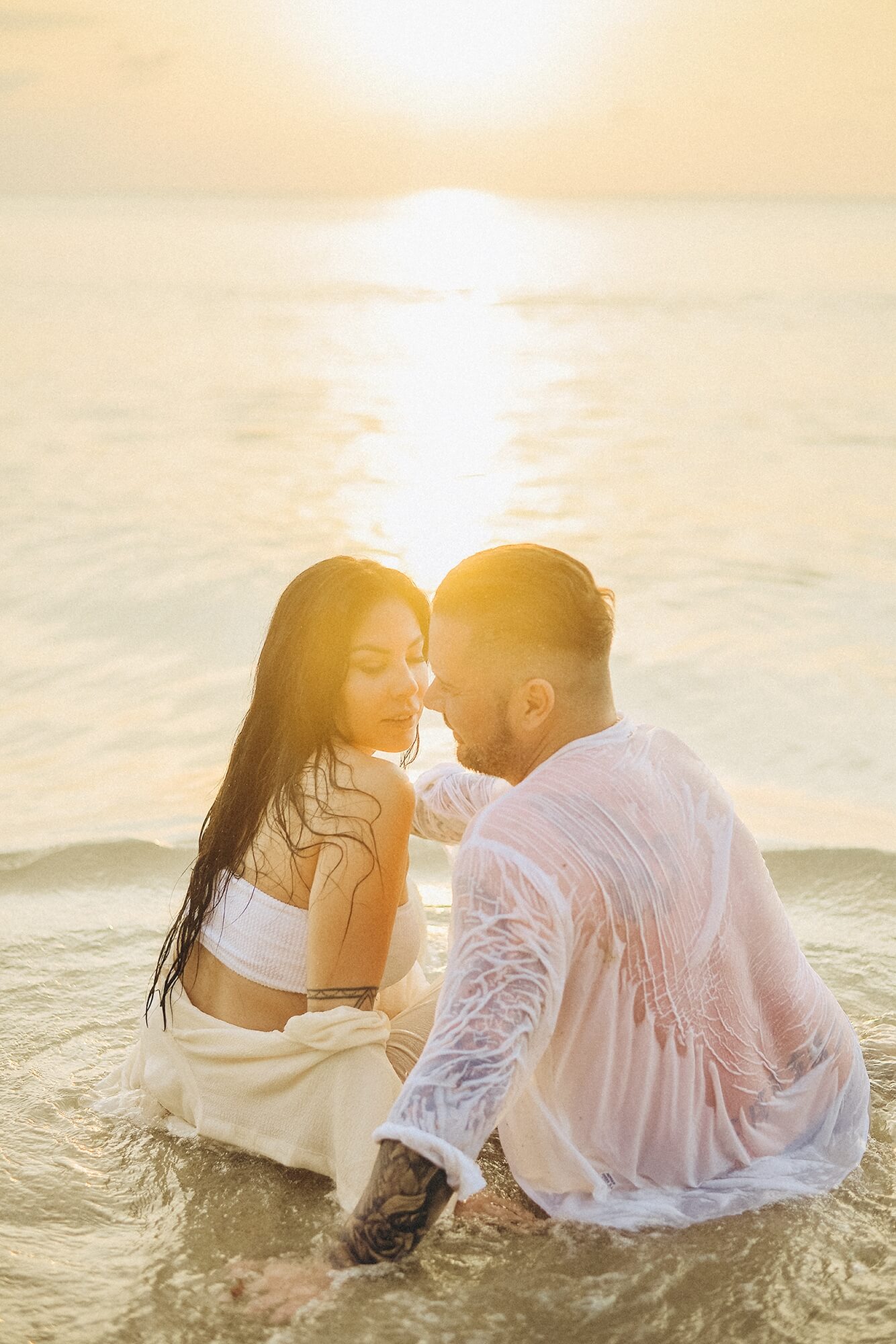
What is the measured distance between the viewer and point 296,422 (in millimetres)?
20750

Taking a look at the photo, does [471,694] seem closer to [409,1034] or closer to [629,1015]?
[629,1015]

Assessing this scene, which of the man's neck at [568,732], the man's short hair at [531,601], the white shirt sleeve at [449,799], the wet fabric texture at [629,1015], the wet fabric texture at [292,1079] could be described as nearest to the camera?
the wet fabric texture at [629,1015]

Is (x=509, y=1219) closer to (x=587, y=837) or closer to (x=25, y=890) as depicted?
(x=587, y=837)

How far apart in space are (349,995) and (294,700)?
716mm

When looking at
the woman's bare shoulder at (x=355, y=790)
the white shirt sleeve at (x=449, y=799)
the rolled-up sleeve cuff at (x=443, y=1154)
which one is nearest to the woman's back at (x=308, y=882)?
the woman's bare shoulder at (x=355, y=790)

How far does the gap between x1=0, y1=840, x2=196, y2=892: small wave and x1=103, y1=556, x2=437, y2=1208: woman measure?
219 cm

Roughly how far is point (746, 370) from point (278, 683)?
25.1 meters

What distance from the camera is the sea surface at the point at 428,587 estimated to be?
312 centimetres

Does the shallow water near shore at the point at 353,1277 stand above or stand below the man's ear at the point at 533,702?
below

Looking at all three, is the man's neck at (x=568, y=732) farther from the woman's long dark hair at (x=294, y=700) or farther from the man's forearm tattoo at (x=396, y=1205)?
the man's forearm tattoo at (x=396, y=1205)

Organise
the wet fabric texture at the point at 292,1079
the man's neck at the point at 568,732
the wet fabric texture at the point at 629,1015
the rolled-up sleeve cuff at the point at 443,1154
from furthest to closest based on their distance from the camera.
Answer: the wet fabric texture at the point at 292,1079 → the man's neck at the point at 568,732 → the wet fabric texture at the point at 629,1015 → the rolled-up sleeve cuff at the point at 443,1154

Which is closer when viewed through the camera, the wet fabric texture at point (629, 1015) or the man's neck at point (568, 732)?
the wet fabric texture at point (629, 1015)

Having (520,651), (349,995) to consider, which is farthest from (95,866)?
(520,651)

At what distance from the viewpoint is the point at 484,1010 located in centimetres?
268
